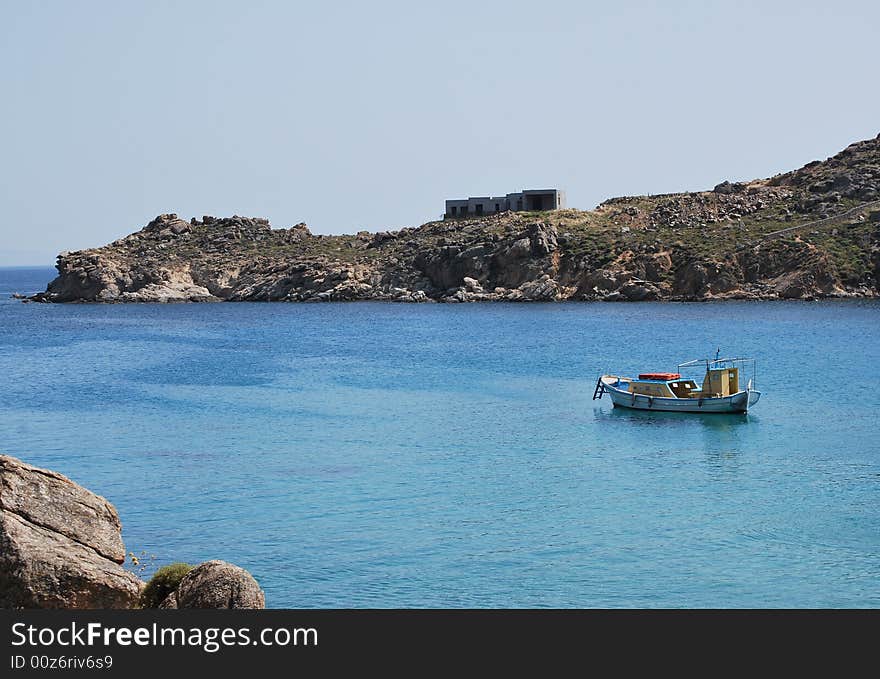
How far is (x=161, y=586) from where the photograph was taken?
15.9 m

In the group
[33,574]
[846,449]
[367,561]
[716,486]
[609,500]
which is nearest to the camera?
[33,574]

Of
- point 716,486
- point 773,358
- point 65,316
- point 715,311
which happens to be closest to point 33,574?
point 716,486

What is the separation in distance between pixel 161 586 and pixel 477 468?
57.6 ft

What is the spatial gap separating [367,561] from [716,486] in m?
12.1

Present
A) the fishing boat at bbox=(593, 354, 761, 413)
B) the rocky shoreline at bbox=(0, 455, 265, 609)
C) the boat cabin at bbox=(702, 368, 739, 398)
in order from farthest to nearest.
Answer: the boat cabin at bbox=(702, 368, 739, 398) → the fishing boat at bbox=(593, 354, 761, 413) → the rocky shoreline at bbox=(0, 455, 265, 609)

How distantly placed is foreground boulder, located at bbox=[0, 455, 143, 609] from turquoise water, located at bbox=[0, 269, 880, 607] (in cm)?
441

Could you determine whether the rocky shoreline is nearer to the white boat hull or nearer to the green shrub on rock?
the green shrub on rock

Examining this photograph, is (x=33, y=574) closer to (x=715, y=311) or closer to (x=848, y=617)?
(x=848, y=617)

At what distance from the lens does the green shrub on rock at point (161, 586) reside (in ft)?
51.6

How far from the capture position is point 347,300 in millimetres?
127688

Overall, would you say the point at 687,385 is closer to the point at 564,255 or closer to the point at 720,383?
the point at 720,383

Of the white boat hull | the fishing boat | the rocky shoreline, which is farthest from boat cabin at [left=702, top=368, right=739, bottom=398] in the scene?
the rocky shoreline

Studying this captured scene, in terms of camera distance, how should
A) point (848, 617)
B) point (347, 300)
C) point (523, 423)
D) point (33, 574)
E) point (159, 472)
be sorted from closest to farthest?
point (848, 617), point (33, 574), point (159, 472), point (523, 423), point (347, 300)

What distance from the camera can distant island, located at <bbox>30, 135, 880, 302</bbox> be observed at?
4355 inches
